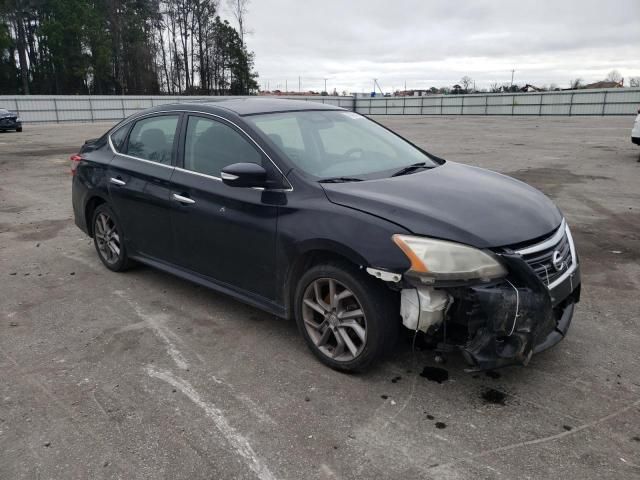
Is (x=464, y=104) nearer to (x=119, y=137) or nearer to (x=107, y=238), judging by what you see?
(x=119, y=137)

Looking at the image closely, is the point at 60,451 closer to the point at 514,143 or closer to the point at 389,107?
the point at 514,143

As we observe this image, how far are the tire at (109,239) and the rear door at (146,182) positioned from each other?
0.17 metres

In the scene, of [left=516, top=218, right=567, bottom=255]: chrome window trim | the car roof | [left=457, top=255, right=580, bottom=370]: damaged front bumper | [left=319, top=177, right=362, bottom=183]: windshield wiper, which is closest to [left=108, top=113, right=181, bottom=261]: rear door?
the car roof

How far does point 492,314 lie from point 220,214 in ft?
6.66

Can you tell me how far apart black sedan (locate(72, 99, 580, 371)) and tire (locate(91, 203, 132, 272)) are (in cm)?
23

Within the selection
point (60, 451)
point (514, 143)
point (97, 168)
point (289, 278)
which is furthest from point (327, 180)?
point (514, 143)

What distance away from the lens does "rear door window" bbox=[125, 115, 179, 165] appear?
445 cm

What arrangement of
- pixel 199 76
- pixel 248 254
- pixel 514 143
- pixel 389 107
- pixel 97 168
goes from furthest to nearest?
pixel 199 76 → pixel 389 107 → pixel 514 143 → pixel 97 168 → pixel 248 254

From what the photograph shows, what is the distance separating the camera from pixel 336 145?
4102 millimetres

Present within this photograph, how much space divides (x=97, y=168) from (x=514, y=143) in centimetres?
1642

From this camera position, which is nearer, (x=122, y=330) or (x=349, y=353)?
(x=349, y=353)

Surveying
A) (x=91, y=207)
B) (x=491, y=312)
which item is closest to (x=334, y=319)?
(x=491, y=312)

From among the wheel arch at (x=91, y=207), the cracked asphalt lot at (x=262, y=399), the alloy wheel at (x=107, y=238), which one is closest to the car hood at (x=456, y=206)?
the cracked asphalt lot at (x=262, y=399)

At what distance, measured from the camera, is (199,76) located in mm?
65750
